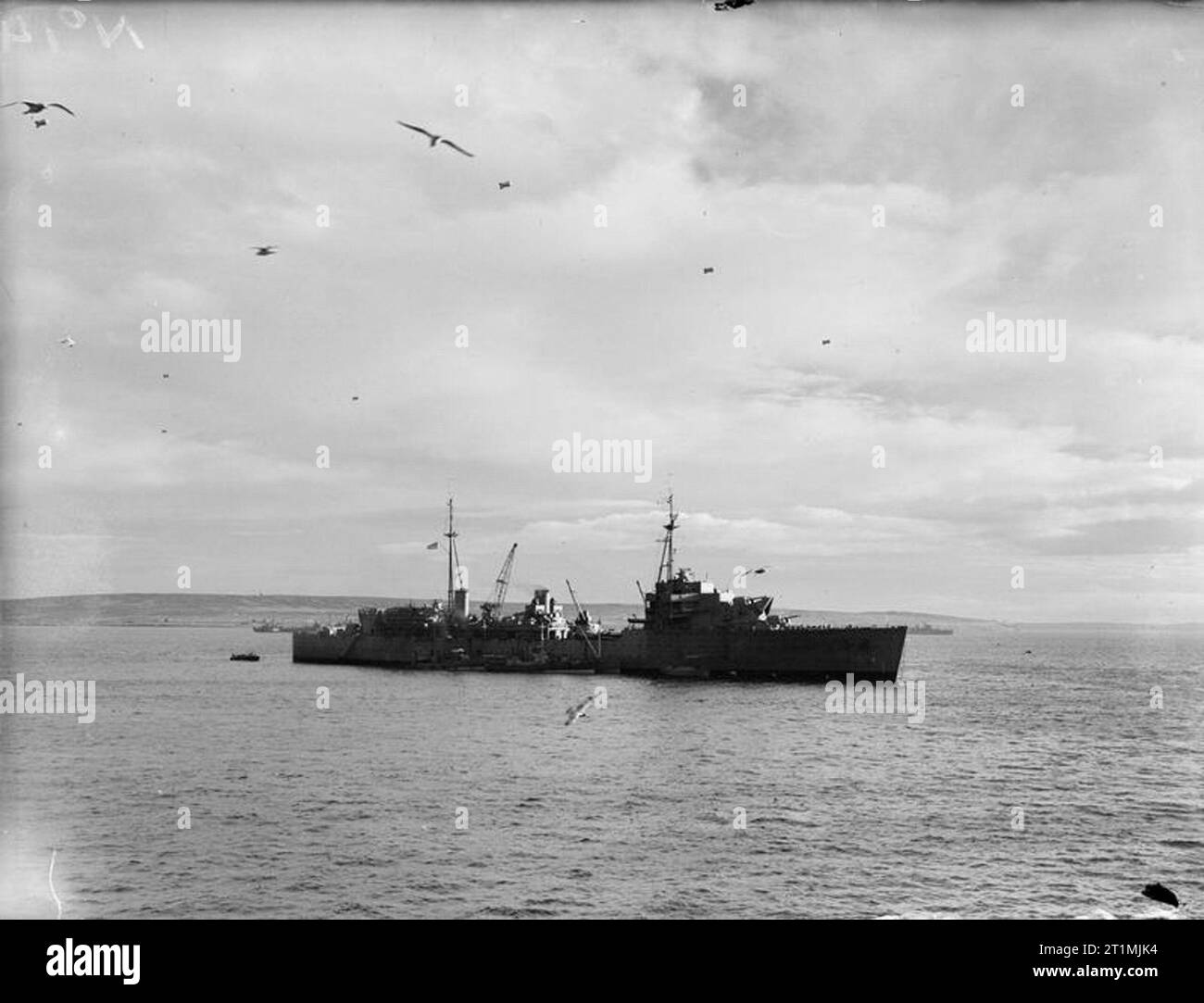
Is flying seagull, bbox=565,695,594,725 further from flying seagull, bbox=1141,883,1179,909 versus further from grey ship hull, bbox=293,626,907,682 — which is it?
flying seagull, bbox=1141,883,1179,909

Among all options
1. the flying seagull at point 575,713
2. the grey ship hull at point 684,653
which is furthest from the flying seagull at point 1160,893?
the grey ship hull at point 684,653

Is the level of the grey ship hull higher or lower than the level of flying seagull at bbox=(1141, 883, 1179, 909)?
lower

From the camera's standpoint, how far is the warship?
73.8 meters

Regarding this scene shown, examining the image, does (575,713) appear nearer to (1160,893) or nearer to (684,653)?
(684,653)

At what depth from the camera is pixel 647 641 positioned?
268ft

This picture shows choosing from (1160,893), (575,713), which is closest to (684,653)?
(575,713)

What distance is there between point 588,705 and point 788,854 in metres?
38.5

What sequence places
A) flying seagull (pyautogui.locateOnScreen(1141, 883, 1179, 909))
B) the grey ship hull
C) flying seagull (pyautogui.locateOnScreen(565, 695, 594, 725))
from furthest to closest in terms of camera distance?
the grey ship hull < flying seagull (pyautogui.locateOnScreen(565, 695, 594, 725)) < flying seagull (pyautogui.locateOnScreen(1141, 883, 1179, 909))

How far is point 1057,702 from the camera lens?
68.5 meters

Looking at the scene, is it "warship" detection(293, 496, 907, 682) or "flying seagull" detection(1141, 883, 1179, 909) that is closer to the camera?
"flying seagull" detection(1141, 883, 1179, 909)

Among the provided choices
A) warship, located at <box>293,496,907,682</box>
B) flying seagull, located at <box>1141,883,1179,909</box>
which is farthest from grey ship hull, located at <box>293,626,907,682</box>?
flying seagull, located at <box>1141,883,1179,909</box>
